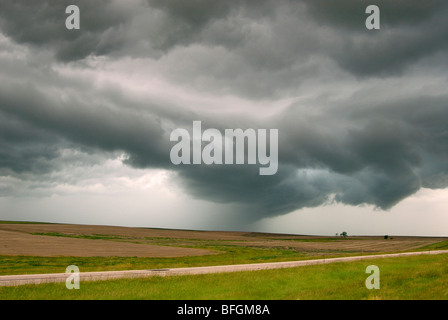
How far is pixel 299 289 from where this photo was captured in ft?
70.9

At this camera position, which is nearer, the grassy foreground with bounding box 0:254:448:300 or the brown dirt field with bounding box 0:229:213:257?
the grassy foreground with bounding box 0:254:448:300

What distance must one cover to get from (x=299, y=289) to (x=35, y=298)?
14.5 m

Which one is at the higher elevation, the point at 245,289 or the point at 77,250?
the point at 245,289

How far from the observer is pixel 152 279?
26984mm

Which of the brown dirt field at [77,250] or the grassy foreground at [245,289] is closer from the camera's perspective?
the grassy foreground at [245,289]

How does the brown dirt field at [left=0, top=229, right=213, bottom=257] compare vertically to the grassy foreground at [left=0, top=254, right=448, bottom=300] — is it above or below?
below

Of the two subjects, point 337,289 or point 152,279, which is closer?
point 337,289

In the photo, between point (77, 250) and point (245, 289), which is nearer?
point (245, 289)

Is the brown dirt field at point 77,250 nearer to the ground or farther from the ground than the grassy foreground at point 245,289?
nearer to the ground
